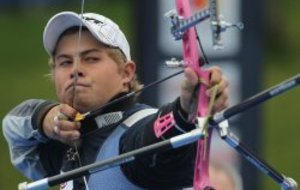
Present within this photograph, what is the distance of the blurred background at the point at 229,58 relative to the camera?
23.9ft

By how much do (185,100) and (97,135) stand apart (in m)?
0.56

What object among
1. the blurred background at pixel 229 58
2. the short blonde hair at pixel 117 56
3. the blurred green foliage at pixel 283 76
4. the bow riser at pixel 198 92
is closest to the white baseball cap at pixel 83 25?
the short blonde hair at pixel 117 56

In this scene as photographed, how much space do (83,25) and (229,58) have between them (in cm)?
352

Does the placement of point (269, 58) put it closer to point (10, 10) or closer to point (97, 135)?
point (10, 10)

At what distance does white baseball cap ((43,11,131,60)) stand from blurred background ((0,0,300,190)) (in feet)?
5.67

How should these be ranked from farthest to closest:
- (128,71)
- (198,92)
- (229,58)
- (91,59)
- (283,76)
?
(283,76), (229,58), (128,71), (91,59), (198,92)

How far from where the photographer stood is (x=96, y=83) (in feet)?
12.3

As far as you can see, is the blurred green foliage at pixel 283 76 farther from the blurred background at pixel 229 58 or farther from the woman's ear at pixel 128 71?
the woman's ear at pixel 128 71

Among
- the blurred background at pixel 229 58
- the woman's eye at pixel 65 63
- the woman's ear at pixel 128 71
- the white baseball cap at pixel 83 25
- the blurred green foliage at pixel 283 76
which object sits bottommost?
the blurred green foliage at pixel 283 76

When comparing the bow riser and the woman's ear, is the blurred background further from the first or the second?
the bow riser

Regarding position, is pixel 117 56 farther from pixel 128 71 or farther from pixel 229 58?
pixel 229 58

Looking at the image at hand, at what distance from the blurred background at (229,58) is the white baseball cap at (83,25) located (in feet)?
5.67

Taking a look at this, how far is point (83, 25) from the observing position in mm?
3852

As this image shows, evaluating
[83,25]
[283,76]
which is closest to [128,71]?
[83,25]
